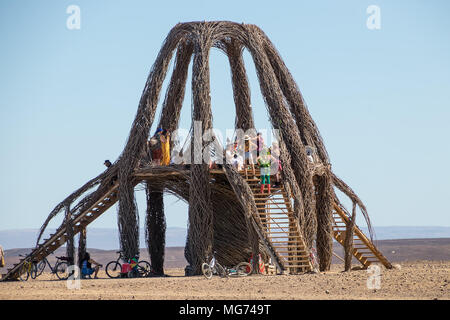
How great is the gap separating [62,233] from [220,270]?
6.51 m

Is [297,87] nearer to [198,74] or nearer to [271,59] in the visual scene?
[271,59]

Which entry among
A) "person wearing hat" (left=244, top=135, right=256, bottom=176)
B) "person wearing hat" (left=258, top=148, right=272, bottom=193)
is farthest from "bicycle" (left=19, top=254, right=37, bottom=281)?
"person wearing hat" (left=258, top=148, right=272, bottom=193)

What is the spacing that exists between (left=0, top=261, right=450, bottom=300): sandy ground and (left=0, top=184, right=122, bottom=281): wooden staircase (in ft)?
14.3

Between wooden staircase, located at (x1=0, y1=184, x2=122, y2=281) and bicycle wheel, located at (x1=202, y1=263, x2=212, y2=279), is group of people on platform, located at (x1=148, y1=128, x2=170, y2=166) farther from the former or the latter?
bicycle wheel, located at (x1=202, y1=263, x2=212, y2=279)

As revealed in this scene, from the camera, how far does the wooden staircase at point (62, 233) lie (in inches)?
1095

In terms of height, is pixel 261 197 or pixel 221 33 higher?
pixel 221 33

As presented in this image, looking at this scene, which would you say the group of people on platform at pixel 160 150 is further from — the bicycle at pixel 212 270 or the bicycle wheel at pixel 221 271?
the bicycle wheel at pixel 221 271

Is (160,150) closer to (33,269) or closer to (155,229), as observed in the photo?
(155,229)

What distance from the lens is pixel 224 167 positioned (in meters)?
25.6

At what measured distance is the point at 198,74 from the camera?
25.6 m

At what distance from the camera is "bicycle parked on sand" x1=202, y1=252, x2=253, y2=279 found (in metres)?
24.0

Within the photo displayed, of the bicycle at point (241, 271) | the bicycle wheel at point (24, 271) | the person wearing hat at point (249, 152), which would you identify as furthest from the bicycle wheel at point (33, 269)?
the person wearing hat at point (249, 152)
